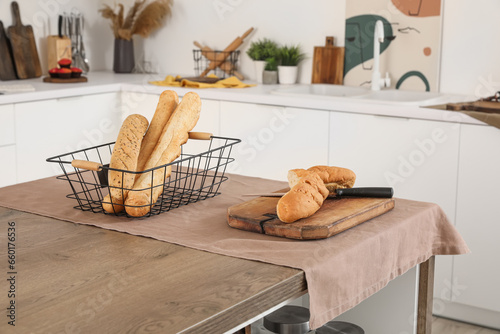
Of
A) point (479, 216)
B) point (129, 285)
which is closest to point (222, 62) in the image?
point (479, 216)

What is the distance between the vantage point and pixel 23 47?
13.8 ft

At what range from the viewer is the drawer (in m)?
3.42

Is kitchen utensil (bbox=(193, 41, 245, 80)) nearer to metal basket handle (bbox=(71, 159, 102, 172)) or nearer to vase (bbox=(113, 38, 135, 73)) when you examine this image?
vase (bbox=(113, 38, 135, 73))

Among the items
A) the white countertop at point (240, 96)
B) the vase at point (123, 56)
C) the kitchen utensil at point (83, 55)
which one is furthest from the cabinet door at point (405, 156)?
the kitchen utensil at point (83, 55)

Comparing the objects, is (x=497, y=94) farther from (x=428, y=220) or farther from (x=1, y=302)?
(x=1, y=302)

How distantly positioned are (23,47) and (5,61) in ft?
0.50

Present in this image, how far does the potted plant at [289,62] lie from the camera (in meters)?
4.01

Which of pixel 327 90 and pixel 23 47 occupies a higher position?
pixel 23 47

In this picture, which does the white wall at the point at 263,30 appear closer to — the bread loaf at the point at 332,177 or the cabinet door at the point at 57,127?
the cabinet door at the point at 57,127

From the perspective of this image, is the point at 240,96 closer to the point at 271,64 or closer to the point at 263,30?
the point at 271,64

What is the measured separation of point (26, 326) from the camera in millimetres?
1000

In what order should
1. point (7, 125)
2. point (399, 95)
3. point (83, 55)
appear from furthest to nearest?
point (83, 55), point (399, 95), point (7, 125)

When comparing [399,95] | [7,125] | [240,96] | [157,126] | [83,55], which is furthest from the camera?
[83,55]

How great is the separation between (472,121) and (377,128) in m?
0.43
